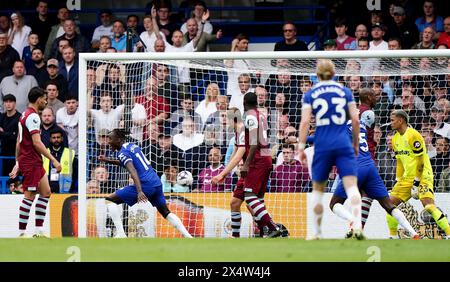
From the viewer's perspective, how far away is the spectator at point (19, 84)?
831 inches

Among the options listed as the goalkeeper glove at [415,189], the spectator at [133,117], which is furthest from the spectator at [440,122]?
the spectator at [133,117]

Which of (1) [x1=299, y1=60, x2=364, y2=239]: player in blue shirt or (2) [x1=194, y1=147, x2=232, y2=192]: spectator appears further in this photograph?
(2) [x1=194, y1=147, x2=232, y2=192]: spectator

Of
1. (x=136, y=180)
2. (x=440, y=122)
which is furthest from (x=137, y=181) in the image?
(x=440, y=122)

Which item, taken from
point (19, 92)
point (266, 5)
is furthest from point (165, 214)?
point (266, 5)

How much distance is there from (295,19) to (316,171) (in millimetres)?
11509

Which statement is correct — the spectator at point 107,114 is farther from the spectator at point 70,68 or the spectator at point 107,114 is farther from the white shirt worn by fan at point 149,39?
the white shirt worn by fan at point 149,39

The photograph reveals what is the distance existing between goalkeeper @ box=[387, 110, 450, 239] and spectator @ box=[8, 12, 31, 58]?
868cm

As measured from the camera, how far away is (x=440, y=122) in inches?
710

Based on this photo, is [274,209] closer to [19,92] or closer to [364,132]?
[364,132]

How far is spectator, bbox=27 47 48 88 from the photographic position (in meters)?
21.3

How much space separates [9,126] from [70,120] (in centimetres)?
124

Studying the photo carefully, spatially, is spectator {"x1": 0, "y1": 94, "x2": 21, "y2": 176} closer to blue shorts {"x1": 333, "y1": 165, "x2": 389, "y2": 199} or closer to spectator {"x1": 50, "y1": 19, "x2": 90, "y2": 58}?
spectator {"x1": 50, "y1": 19, "x2": 90, "y2": 58}

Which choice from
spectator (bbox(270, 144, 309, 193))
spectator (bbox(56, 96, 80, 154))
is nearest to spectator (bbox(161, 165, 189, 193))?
spectator (bbox(270, 144, 309, 193))

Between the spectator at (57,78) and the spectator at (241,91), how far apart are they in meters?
3.75
